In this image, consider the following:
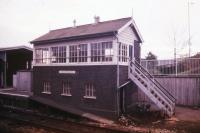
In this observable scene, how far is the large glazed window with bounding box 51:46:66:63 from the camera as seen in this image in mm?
19375

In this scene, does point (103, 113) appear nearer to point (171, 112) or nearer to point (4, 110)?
point (171, 112)

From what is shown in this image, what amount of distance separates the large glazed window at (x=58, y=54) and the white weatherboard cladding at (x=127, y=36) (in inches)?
191

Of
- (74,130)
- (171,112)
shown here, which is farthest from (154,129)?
(74,130)

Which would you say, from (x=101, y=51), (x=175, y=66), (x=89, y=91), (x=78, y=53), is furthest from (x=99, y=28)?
(x=175, y=66)

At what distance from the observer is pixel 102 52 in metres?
16.9

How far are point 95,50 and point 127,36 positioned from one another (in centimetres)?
252

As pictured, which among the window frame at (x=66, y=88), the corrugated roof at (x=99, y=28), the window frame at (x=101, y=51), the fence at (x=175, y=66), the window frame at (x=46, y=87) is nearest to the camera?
the window frame at (x=101, y=51)

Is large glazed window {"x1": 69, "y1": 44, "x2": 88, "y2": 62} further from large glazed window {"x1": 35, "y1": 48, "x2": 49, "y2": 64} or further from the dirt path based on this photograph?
the dirt path

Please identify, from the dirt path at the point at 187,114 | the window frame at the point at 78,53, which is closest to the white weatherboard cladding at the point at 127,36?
the window frame at the point at 78,53

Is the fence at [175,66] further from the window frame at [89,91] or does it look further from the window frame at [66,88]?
the window frame at [66,88]

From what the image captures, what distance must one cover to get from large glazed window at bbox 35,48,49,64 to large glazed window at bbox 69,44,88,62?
3122 mm

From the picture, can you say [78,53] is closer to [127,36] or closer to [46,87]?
[127,36]

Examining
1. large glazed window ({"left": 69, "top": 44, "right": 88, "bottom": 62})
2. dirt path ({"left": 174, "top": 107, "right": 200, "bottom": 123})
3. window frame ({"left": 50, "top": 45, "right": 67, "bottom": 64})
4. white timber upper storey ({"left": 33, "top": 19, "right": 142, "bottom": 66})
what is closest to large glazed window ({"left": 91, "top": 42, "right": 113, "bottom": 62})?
white timber upper storey ({"left": 33, "top": 19, "right": 142, "bottom": 66})

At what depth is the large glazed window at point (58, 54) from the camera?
19375 mm
